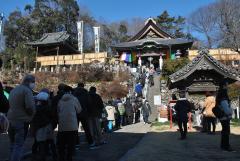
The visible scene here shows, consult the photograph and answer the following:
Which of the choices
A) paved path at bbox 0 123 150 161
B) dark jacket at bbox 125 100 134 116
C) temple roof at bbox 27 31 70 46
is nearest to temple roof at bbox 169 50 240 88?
dark jacket at bbox 125 100 134 116

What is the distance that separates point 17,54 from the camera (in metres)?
48.5

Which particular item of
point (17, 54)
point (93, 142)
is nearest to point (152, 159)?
point (93, 142)

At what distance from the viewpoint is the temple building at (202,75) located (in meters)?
20.0

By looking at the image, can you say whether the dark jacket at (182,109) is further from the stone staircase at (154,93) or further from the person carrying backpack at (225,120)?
the stone staircase at (154,93)

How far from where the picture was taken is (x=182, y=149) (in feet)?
34.3

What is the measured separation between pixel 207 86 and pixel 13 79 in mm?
24735

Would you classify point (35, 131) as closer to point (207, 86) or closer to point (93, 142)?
point (93, 142)

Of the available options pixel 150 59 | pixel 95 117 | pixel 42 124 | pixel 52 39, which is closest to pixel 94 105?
pixel 95 117

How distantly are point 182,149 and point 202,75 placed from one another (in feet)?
35.6

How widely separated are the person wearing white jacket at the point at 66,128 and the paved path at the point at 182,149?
131cm

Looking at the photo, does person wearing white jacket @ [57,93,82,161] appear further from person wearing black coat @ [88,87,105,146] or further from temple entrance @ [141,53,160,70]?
temple entrance @ [141,53,160,70]

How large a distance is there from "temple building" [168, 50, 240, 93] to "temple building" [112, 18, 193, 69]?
78.3 ft

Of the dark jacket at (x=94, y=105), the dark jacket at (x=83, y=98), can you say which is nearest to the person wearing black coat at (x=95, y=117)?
the dark jacket at (x=94, y=105)

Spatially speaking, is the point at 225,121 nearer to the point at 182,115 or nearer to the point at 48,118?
the point at 182,115
